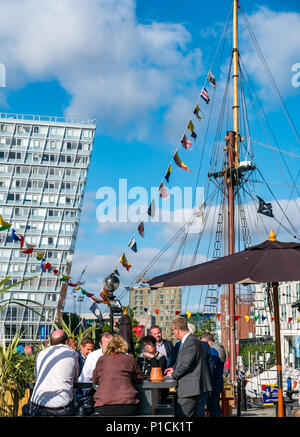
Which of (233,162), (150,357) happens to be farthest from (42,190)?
(150,357)

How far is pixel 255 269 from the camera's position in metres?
6.71

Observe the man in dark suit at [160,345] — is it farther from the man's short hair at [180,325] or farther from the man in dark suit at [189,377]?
the man in dark suit at [189,377]

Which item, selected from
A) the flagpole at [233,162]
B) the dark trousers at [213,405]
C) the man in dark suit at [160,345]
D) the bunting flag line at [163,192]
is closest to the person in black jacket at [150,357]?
the man in dark suit at [160,345]

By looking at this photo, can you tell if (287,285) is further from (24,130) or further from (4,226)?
(4,226)

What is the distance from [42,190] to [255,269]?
10092 centimetres

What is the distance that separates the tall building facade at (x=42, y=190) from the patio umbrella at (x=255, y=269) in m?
96.6

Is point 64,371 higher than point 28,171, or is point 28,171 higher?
point 28,171

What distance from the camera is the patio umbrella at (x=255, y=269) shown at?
21.5 ft

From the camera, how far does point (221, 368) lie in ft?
31.9

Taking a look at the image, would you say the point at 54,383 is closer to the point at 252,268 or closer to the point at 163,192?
the point at 252,268
